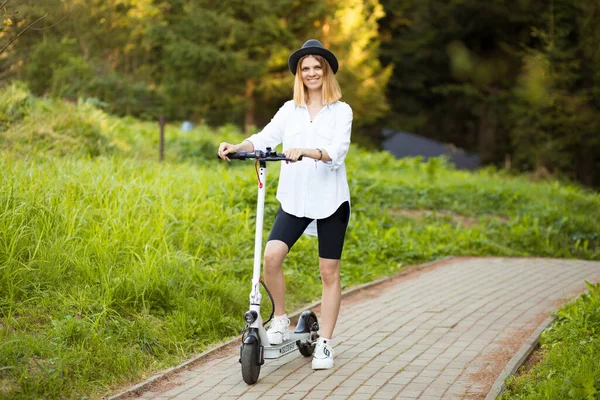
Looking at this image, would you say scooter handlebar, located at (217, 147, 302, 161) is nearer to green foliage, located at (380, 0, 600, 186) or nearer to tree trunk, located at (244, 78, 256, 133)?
green foliage, located at (380, 0, 600, 186)

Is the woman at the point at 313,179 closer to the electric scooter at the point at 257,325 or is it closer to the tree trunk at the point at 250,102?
the electric scooter at the point at 257,325

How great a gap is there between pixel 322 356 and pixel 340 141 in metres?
1.48

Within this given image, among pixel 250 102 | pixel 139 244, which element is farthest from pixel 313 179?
pixel 250 102

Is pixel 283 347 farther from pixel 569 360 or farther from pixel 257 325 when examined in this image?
pixel 569 360

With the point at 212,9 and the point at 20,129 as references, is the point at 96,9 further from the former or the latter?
the point at 20,129

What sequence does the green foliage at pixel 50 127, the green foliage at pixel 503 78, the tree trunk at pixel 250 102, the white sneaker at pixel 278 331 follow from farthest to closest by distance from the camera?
the tree trunk at pixel 250 102
the green foliage at pixel 503 78
the green foliage at pixel 50 127
the white sneaker at pixel 278 331

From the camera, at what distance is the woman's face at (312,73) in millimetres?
5605

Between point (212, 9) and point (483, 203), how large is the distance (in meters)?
20.9

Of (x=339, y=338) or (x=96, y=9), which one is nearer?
(x=339, y=338)

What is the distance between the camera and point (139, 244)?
7.50m

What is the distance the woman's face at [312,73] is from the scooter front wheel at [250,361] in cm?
178

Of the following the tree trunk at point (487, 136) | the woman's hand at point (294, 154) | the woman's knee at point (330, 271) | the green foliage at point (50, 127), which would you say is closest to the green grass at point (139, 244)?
the green foliage at point (50, 127)

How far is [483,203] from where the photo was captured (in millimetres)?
15023

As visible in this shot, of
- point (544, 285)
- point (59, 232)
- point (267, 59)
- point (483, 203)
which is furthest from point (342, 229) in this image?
point (267, 59)
